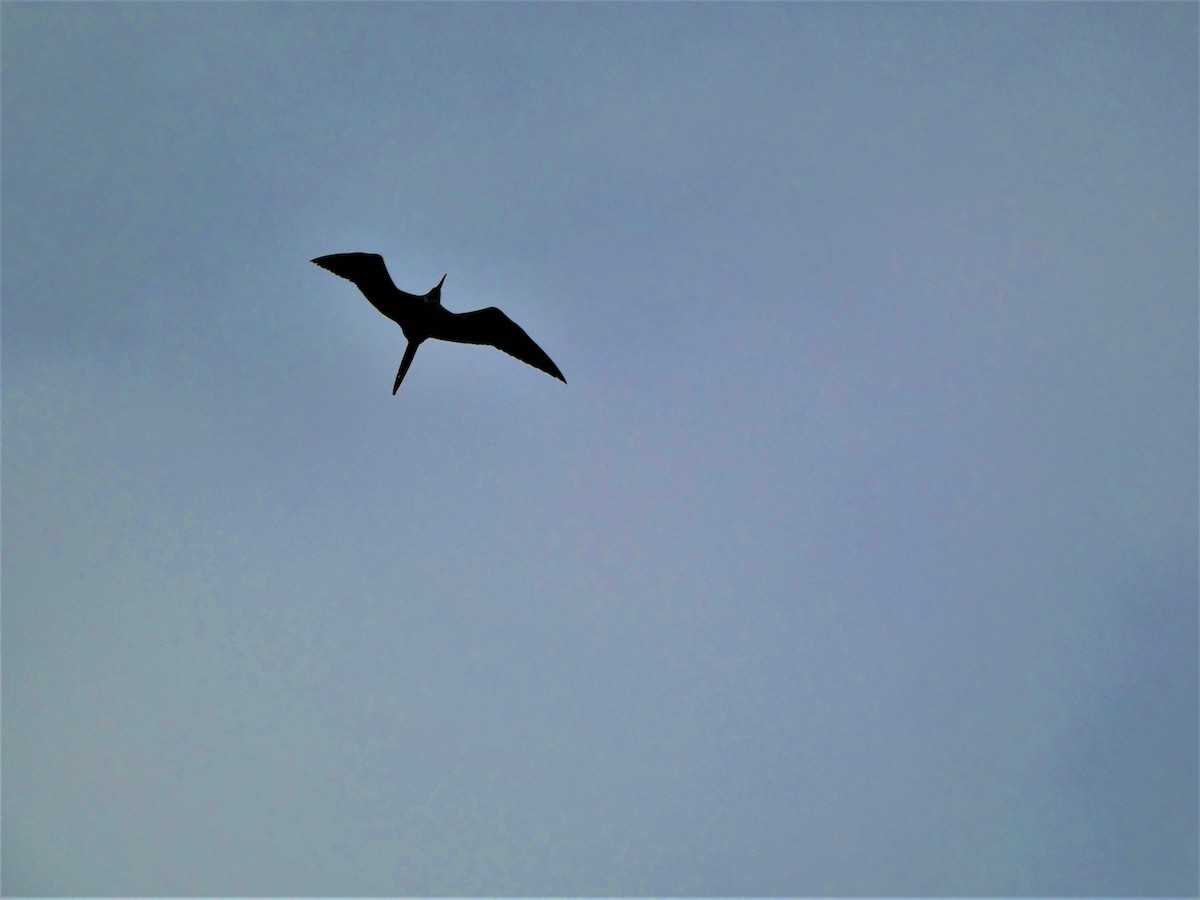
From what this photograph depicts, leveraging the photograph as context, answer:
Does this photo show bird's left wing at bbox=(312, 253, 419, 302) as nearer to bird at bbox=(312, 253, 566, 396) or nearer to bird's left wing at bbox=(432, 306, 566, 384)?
bird at bbox=(312, 253, 566, 396)

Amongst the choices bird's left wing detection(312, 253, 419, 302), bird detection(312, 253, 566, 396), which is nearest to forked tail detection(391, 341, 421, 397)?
bird detection(312, 253, 566, 396)

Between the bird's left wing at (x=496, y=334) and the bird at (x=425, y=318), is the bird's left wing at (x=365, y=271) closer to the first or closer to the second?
the bird at (x=425, y=318)

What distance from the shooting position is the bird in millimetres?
21141

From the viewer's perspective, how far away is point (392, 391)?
73.5ft

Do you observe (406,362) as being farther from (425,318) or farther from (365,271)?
(365,271)

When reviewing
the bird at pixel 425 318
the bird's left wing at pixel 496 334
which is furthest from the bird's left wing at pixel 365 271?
the bird's left wing at pixel 496 334

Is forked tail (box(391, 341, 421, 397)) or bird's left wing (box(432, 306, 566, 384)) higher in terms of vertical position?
bird's left wing (box(432, 306, 566, 384))

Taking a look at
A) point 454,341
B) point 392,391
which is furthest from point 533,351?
point 392,391

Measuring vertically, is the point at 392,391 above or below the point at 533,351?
below

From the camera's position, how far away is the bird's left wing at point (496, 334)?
23.1m

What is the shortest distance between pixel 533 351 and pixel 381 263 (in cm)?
521

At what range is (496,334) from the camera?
23.6 m

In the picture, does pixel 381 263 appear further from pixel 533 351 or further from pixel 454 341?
pixel 533 351

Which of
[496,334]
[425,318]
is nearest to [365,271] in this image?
[425,318]
